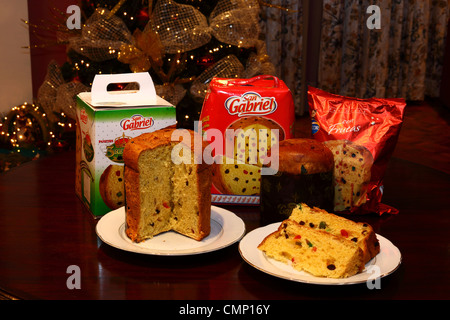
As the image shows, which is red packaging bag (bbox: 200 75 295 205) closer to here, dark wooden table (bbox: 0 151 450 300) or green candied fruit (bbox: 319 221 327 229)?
dark wooden table (bbox: 0 151 450 300)

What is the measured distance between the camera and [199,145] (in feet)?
3.61

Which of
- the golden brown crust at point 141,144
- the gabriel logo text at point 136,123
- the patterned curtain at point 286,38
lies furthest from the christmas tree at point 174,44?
the patterned curtain at point 286,38

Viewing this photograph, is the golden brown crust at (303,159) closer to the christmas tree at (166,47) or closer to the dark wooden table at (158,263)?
the dark wooden table at (158,263)

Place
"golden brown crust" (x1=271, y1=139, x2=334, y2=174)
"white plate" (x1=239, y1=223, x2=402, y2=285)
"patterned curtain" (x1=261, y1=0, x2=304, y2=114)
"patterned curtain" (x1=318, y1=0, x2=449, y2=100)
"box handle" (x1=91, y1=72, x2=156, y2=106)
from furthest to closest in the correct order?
"patterned curtain" (x1=318, y1=0, x2=449, y2=100) → "patterned curtain" (x1=261, y1=0, x2=304, y2=114) → "box handle" (x1=91, y1=72, x2=156, y2=106) → "golden brown crust" (x1=271, y1=139, x2=334, y2=174) → "white plate" (x1=239, y1=223, x2=402, y2=285)

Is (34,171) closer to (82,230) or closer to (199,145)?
(82,230)

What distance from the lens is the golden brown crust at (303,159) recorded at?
1.15 metres

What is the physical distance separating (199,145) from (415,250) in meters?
0.46

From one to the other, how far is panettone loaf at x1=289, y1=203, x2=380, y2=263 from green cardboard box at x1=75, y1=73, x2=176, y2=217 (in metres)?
0.36

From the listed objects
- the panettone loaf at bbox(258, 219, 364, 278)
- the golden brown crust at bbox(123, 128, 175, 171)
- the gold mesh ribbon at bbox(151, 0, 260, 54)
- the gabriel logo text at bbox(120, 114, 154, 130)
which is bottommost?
the panettone loaf at bbox(258, 219, 364, 278)

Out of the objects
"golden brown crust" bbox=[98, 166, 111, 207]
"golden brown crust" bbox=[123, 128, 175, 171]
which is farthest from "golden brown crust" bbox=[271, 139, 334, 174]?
"golden brown crust" bbox=[98, 166, 111, 207]

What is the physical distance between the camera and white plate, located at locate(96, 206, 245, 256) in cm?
103

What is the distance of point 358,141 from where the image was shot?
4.24 feet

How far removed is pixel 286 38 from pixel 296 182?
3.75 meters
